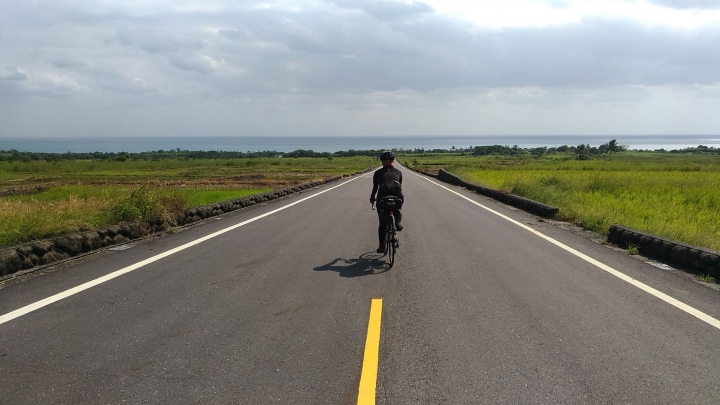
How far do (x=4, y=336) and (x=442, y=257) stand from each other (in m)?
5.77

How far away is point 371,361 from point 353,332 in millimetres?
676

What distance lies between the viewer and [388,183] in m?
8.09

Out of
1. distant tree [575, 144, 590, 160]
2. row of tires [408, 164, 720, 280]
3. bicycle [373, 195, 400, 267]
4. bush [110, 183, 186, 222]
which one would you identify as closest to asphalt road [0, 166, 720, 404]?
bicycle [373, 195, 400, 267]

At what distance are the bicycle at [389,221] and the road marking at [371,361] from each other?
219cm

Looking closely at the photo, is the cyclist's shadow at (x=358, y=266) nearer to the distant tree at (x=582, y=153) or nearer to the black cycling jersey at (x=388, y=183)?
the black cycling jersey at (x=388, y=183)

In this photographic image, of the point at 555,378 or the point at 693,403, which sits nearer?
the point at 693,403

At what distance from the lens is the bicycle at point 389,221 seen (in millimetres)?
7562

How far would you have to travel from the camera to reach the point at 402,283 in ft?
21.3

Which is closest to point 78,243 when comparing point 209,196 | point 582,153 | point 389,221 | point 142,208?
point 142,208

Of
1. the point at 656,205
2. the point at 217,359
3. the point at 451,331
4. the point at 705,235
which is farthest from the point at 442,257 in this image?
the point at 656,205

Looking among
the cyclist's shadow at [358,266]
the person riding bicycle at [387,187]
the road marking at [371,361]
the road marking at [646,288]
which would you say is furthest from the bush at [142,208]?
the road marking at [646,288]

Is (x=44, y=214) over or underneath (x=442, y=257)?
over

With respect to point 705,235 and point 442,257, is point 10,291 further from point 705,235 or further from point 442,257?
point 705,235

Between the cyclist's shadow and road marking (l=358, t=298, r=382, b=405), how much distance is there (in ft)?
5.53
